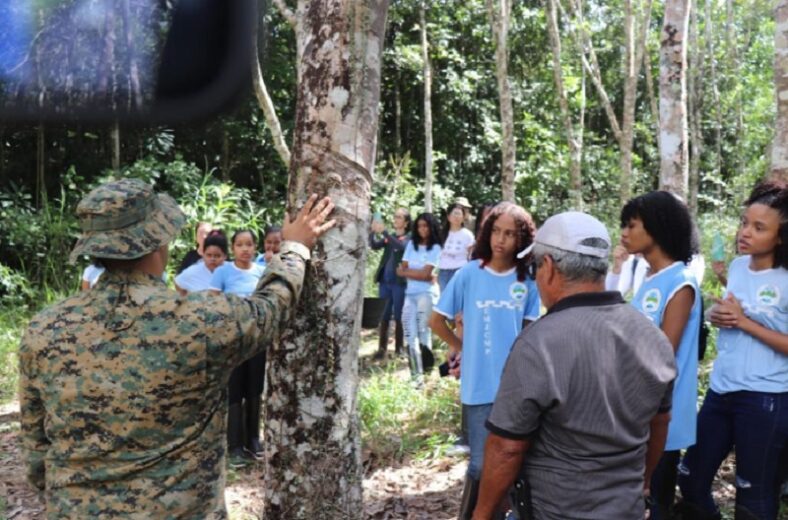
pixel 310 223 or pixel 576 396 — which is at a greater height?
pixel 310 223

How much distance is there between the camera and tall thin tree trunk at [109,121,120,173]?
42.1ft

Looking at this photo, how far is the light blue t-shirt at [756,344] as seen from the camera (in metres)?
3.04

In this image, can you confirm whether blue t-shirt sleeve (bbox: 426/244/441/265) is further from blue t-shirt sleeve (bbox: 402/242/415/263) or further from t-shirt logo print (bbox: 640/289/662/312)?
t-shirt logo print (bbox: 640/289/662/312)

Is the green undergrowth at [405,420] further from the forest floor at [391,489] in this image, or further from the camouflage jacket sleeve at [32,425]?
the camouflage jacket sleeve at [32,425]

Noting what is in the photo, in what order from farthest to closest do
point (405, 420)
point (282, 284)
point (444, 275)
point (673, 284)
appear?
1. point (444, 275)
2. point (405, 420)
3. point (673, 284)
4. point (282, 284)

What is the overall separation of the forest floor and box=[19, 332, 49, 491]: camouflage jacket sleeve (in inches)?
80.6

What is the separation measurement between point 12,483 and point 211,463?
11.7ft

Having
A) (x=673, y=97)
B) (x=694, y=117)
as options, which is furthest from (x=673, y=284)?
(x=694, y=117)

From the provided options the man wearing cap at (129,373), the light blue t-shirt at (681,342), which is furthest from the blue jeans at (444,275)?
the man wearing cap at (129,373)

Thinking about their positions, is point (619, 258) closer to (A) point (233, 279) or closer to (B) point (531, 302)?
(B) point (531, 302)

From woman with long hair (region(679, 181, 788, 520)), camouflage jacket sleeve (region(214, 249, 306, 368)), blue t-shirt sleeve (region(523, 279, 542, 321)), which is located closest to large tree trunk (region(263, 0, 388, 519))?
camouflage jacket sleeve (region(214, 249, 306, 368))

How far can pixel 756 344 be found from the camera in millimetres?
3109

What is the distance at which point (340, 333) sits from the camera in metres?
2.75

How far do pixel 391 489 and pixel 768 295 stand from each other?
260cm
